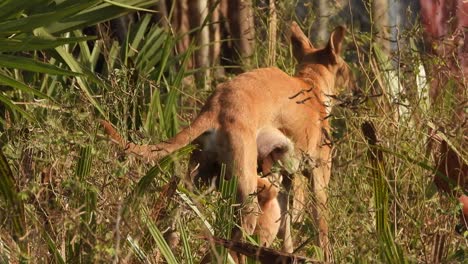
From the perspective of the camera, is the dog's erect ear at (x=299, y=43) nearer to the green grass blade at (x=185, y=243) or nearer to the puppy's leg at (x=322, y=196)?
the puppy's leg at (x=322, y=196)

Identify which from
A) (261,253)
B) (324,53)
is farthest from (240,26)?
(261,253)

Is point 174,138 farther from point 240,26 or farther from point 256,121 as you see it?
point 240,26

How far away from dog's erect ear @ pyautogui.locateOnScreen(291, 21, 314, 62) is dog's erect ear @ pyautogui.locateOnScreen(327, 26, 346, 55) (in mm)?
288

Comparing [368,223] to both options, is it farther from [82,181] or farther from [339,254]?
[82,181]

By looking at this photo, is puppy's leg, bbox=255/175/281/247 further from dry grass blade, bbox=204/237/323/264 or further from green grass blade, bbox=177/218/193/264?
dry grass blade, bbox=204/237/323/264

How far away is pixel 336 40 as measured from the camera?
7789mm

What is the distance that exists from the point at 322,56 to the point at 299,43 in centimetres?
31

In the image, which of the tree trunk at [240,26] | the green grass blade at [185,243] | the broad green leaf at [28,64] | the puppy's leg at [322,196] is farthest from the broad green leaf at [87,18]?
the green grass blade at [185,243]

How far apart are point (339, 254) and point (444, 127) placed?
2.13 ft

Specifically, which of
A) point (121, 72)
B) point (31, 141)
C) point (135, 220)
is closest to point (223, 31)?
point (121, 72)

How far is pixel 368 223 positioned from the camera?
182 inches

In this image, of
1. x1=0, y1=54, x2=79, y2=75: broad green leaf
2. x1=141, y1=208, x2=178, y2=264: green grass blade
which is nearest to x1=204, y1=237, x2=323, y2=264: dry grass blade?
x1=141, y1=208, x2=178, y2=264: green grass blade

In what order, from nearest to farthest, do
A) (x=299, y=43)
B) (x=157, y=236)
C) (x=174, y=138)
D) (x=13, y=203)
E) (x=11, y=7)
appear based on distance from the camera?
1. (x=13, y=203)
2. (x=157, y=236)
3. (x=174, y=138)
4. (x=11, y=7)
5. (x=299, y=43)

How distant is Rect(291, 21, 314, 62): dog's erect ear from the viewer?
26.9ft
